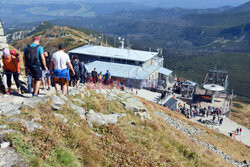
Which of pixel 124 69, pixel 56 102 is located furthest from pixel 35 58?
pixel 124 69

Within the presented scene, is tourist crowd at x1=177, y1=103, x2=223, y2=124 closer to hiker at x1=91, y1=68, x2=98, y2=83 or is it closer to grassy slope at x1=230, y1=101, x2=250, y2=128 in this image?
grassy slope at x1=230, y1=101, x2=250, y2=128

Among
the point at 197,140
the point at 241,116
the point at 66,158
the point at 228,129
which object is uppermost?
the point at 66,158

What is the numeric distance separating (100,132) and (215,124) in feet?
104

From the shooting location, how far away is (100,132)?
8.59m

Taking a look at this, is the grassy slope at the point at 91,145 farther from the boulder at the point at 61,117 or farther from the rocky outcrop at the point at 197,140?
the rocky outcrop at the point at 197,140

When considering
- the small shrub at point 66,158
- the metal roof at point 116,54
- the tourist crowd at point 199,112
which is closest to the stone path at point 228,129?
the tourist crowd at point 199,112

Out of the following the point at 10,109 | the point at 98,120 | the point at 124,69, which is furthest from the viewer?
the point at 124,69

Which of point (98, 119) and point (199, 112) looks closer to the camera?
point (98, 119)

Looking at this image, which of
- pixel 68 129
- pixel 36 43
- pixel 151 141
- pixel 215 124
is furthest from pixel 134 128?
pixel 215 124

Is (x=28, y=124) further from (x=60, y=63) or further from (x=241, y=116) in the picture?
(x=241, y=116)

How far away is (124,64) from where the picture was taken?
4575cm

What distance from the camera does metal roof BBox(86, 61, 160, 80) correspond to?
137 feet

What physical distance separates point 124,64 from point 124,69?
7.25ft

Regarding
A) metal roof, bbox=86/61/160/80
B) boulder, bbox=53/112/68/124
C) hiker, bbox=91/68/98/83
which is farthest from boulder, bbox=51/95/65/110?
metal roof, bbox=86/61/160/80
